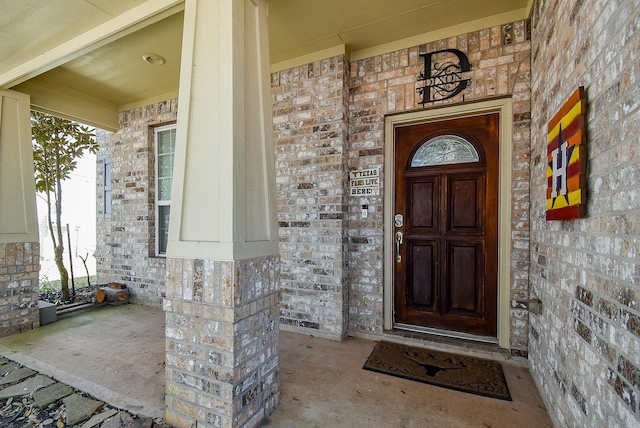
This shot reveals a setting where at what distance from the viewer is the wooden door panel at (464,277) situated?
2656mm

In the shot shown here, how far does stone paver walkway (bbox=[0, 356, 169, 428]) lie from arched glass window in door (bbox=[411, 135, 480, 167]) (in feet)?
9.31

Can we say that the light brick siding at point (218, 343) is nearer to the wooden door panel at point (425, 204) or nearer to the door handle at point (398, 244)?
the door handle at point (398, 244)

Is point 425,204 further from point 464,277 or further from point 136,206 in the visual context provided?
point 136,206

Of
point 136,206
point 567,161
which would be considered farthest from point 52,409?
point 567,161

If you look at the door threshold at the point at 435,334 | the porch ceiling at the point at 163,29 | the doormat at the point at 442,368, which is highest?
the porch ceiling at the point at 163,29

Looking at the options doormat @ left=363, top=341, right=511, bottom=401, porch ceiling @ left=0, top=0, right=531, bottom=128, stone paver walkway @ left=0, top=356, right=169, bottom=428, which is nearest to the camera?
stone paver walkway @ left=0, top=356, right=169, bottom=428

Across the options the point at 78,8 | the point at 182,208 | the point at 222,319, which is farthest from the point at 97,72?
the point at 222,319

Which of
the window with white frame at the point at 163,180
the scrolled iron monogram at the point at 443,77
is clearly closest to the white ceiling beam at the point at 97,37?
the window with white frame at the point at 163,180

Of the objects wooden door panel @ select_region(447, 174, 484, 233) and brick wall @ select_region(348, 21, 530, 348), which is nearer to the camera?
brick wall @ select_region(348, 21, 530, 348)

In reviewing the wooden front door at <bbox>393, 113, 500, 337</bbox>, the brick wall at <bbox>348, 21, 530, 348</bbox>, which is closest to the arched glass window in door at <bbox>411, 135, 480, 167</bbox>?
the wooden front door at <bbox>393, 113, 500, 337</bbox>

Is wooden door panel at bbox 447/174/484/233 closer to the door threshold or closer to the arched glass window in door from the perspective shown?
the arched glass window in door

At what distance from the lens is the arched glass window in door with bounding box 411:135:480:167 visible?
2.69m

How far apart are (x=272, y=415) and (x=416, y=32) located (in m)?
3.23

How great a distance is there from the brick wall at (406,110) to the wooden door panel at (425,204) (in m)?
0.33
